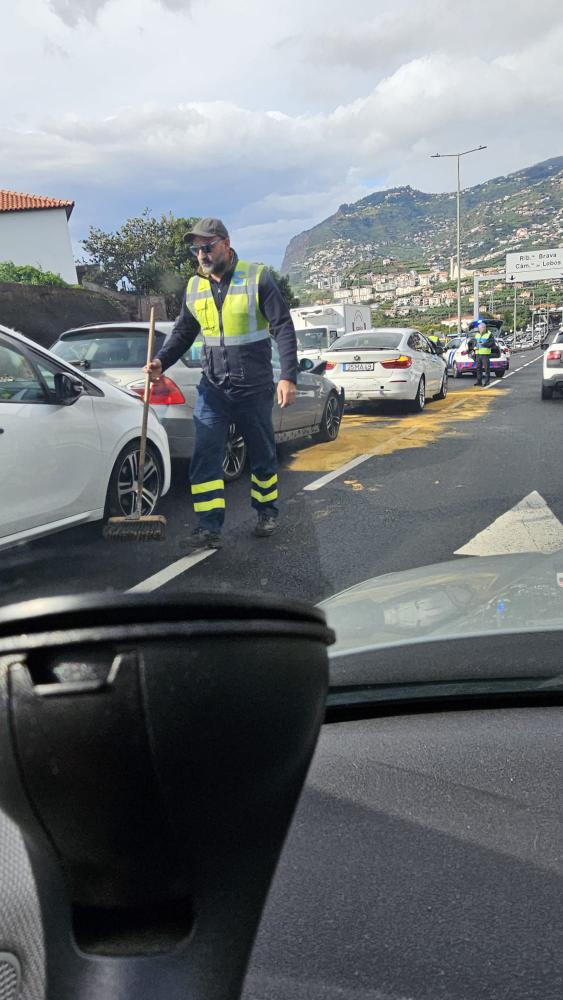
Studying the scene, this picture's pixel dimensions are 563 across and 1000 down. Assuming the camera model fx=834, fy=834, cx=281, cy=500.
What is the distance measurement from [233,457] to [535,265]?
70.2 metres

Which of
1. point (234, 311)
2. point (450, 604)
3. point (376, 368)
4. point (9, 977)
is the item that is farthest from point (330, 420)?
point (9, 977)

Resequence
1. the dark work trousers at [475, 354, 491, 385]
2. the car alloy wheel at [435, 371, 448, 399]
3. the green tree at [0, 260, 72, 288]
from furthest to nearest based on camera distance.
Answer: the green tree at [0, 260, 72, 288] → the dark work trousers at [475, 354, 491, 385] → the car alloy wheel at [435, 371, 448, 399]

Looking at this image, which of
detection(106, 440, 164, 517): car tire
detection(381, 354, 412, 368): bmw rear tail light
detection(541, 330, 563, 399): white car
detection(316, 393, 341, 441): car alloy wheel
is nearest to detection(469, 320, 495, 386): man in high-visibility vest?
detection(541, 330, 563, 399): white car

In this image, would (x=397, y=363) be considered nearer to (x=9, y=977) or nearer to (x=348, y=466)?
(x=348, y=466)

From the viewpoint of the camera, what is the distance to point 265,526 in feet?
19.7

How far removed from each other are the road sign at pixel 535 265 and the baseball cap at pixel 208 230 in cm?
7120

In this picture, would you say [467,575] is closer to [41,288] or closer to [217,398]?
[217,398]

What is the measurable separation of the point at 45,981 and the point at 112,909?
0.49ft

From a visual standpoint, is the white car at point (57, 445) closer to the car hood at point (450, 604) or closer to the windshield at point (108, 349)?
the windshield at point (108, 349)

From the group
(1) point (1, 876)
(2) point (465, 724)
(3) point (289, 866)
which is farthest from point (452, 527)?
(1) point (1, 876)

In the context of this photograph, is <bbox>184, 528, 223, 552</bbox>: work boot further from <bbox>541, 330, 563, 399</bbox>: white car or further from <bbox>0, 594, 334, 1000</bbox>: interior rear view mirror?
<bbox>541, 330, 563, 399</bbox>: white car

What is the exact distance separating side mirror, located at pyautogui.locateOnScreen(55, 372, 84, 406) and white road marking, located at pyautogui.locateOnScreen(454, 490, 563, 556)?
2.61 meters

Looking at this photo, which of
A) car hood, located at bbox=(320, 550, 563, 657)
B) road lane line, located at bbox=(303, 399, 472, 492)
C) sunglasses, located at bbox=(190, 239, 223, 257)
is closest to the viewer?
car hood, located at bbox=(320, 550, 563, 657)

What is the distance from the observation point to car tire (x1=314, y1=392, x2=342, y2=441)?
1079 cm
